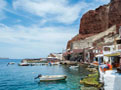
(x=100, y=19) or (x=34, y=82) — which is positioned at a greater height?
(x=100, y=19)

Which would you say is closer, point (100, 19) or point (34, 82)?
point (34, 82)

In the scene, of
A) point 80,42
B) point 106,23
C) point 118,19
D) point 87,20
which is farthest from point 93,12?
point 80,42

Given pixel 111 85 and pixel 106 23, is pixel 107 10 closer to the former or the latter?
pixel 106 23

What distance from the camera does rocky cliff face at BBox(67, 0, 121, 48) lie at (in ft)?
363

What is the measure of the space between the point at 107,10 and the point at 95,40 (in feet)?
145

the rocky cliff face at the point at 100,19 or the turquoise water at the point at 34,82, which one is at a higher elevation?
the rocky cliff face at the point at 100,19

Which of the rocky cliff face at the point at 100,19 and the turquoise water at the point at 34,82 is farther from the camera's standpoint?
the rocky cliff face at the point at 100,19

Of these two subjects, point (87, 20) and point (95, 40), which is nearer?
point (95, 40)

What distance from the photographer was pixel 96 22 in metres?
130

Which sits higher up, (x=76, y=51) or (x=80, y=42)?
(x=80, y=42)

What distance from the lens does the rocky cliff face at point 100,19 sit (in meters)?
111

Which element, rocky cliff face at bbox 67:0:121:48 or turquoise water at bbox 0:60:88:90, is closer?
turquoise water at bbox 0:60:88:90

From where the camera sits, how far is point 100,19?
127 meters

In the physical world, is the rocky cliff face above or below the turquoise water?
above
